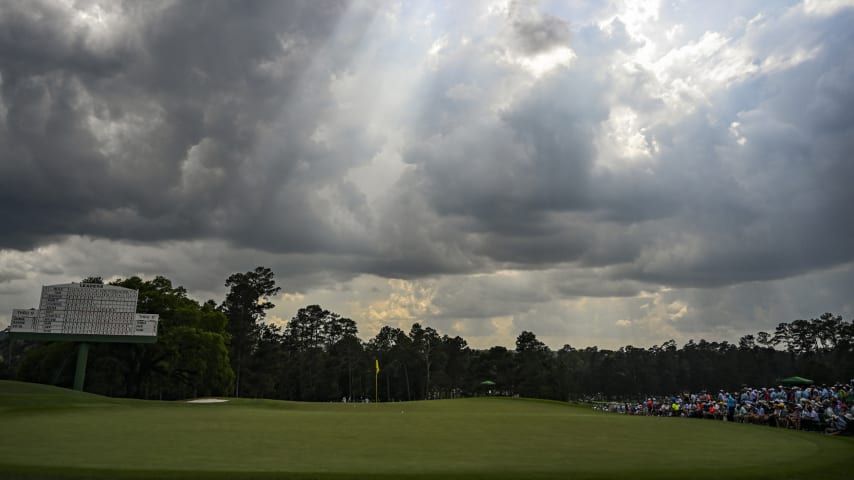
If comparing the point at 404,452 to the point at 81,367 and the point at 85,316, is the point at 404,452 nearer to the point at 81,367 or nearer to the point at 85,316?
the point at 85,316

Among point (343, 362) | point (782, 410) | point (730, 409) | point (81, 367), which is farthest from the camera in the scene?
point (343, 362)

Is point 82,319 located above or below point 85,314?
below

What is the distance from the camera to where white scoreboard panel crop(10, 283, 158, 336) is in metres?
52.9

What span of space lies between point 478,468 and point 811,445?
42.7 feet

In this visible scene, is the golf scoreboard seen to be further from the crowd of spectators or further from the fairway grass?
the crowd of spectators

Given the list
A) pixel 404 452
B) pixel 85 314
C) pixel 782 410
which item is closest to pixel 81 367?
pixel 85 314

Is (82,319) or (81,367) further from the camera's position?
(81,367)

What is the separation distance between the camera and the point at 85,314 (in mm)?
54500

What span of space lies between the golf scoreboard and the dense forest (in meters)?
10.6

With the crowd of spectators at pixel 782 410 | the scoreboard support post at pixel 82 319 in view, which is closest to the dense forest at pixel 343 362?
the scoreboard support post at pixel 82 319

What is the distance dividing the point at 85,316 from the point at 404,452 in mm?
50838

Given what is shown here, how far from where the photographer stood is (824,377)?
8881cm

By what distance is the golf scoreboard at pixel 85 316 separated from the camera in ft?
173

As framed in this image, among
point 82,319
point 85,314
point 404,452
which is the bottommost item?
point 404,452
